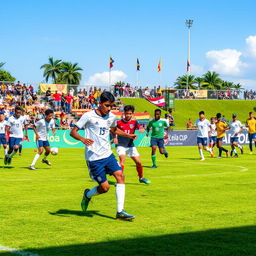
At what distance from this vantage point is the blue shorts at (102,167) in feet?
28.0

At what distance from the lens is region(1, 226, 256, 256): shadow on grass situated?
6258 millimetres

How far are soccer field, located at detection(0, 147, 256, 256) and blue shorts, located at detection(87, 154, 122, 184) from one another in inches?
29.3

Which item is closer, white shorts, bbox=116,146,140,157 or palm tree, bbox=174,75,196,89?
white shorts, bbox=116,146,140,157

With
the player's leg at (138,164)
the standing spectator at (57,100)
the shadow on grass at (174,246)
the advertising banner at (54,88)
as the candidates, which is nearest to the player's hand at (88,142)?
the shadow on grass at (174,246)

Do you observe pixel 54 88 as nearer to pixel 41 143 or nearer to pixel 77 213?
pixel 41 143

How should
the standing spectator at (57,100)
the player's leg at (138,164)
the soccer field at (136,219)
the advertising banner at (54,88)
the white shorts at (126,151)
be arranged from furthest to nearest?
1. the advertising banner at (54,88)
2. the standing spectator at (57,100)
3. the white shorts at (126,151)
4. the player's leg at (138,164)
5. the soccer field at (136,219)

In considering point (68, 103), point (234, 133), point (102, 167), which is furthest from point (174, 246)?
point (68, 103)

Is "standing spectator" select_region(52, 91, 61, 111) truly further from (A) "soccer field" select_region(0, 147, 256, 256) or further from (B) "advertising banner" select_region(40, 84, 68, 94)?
(A) "soccer field" select_region(0, 147, 256, 256)

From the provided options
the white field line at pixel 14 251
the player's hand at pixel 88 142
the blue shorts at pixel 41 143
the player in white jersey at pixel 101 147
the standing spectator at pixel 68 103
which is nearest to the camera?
the white field line at pixel 14 251

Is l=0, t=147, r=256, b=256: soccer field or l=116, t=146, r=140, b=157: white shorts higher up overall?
l=116, t=146, r=140, b=157: white shorts

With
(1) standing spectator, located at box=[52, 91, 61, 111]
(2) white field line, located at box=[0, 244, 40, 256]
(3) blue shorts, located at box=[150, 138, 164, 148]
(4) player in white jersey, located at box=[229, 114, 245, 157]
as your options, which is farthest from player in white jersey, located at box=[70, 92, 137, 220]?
(1) standing spectator, located at box=[52, 91, 61, 111]

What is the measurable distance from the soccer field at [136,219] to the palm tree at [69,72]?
3830 inches

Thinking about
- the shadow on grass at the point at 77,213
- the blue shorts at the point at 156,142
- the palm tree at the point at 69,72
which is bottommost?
the shadow on grass at the point at 77,213

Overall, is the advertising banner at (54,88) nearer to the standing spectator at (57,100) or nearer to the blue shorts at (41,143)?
the standing spectator at (57,100)
